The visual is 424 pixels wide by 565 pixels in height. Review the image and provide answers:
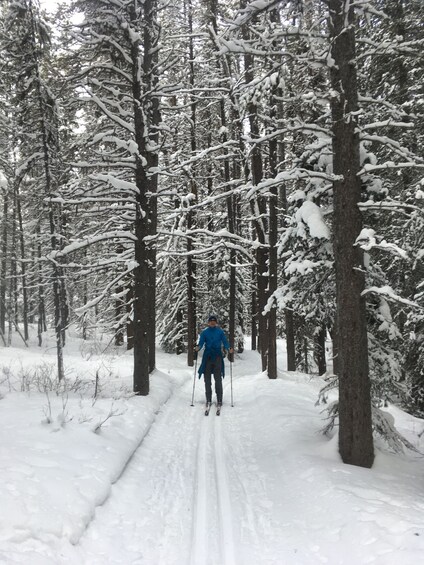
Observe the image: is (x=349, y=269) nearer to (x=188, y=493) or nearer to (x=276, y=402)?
(x=188, y=493)

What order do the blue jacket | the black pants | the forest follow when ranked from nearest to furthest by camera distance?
1. the forest
2. the black pants
3. the blue jacket

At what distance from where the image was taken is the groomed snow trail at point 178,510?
416 centimetres

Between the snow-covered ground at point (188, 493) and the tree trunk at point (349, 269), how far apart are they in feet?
1.81

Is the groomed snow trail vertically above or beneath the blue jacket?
beneath

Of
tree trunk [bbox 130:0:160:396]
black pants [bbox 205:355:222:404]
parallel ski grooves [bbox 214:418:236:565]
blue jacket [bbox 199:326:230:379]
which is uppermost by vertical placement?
tree trunk [bbox 130:0:160:396]

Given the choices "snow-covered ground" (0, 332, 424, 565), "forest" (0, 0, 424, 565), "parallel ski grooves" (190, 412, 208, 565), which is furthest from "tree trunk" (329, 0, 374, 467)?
"parallel ski grooves" (190, 412, 208, 565)

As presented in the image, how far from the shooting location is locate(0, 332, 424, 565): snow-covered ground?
403cm

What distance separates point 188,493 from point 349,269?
3946 millimetres

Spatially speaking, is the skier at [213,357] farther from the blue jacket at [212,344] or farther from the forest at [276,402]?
the forest at [276,402]

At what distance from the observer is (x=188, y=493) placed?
5.66 metres

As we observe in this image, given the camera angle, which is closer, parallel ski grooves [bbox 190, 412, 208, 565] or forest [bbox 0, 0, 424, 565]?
parallel ski grooves [bbox 190, 412, 208, 565]

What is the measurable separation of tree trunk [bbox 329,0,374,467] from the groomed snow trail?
5.70ft

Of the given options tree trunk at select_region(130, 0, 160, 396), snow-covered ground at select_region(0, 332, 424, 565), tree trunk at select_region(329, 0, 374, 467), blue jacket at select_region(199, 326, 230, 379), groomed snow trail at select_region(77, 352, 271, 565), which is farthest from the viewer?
blue jacket at select_region(199, 326, 230, 379)

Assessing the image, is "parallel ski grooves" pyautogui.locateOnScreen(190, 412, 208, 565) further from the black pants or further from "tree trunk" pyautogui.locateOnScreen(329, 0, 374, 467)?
the black pants
